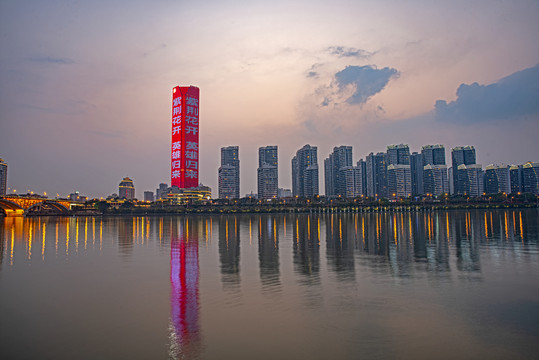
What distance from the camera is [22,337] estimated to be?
13.8m

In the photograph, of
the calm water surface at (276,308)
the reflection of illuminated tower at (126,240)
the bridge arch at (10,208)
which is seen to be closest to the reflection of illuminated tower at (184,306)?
the calm water surface at (276,308)

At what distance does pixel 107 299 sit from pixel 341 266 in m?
15.6

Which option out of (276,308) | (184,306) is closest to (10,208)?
(184,306)

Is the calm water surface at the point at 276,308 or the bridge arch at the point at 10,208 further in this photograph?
the bridge arch at the point at 10,208

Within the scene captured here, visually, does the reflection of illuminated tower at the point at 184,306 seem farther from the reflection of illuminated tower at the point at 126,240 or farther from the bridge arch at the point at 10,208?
the bridge arch at the point at 10,208

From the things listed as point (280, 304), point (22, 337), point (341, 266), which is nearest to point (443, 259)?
point (341, 266)

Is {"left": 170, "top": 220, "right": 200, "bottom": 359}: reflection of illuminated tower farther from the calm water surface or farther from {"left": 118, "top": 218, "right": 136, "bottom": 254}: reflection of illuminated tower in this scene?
{"left": 118, "top": 218, "right": 136, "bottom": 254}: reflection of illuminated tower

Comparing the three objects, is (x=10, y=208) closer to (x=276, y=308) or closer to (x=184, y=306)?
(x=184, y=306)

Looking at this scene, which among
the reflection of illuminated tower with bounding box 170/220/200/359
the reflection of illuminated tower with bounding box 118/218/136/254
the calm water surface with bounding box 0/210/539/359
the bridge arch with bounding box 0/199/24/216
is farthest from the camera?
the bridge arch with bounding box 0/199/24/216

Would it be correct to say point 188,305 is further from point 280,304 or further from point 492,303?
point 492,303

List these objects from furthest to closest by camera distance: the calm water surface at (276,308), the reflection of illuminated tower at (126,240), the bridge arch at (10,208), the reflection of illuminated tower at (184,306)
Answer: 1. the bridge arch at (10,208)
2. the reflection of illuminated tower at (126,240)
3. the reflection of illuminated tower at (184,306)
4. the calm water surface at (276,308)

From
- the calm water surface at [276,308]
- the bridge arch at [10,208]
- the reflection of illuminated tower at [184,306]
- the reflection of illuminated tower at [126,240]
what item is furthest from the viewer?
the bridge arch at [10,208]

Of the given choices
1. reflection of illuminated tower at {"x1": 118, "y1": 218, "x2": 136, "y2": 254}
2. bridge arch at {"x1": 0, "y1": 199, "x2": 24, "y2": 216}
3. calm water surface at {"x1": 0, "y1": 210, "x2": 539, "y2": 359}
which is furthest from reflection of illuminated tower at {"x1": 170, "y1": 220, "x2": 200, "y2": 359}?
bridge arch at {"x1": 0, "y1": 199, "x2": 24, "y2": 216}

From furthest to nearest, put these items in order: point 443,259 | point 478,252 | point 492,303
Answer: point 478,252 → point 443,259 → point 492,303
